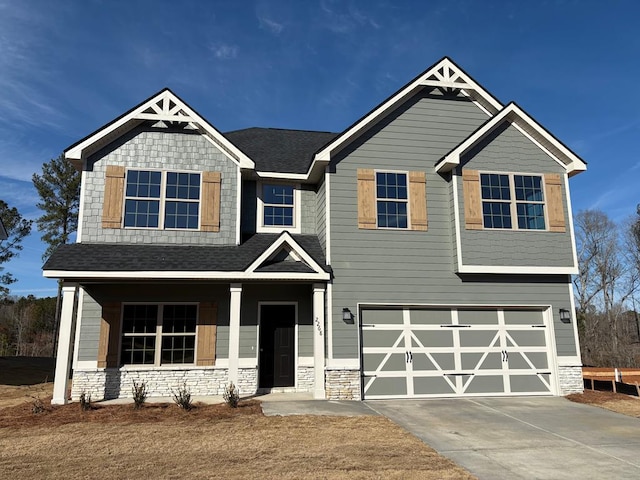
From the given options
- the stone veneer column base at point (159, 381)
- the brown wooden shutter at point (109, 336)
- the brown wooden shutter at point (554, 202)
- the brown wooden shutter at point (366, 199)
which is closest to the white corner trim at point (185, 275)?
the brown wooden shutter at point (109, 336)

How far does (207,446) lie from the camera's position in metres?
6.98

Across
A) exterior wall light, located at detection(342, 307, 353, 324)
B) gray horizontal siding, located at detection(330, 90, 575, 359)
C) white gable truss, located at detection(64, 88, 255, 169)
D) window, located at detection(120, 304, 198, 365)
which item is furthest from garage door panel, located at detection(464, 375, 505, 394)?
white gable truss, located at detection(64, 88, 255, 169)

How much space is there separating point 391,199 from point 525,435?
654 cm

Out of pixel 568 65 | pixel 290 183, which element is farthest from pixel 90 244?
pixel 568 65

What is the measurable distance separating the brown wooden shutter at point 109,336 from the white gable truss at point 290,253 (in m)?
3.75

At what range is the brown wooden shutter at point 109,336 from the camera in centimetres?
1138

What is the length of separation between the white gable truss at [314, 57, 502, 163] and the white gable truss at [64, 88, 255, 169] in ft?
9.45

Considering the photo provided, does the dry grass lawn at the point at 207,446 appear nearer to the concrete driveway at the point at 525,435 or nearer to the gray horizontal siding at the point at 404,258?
the concrete driveway at the point at 525,435

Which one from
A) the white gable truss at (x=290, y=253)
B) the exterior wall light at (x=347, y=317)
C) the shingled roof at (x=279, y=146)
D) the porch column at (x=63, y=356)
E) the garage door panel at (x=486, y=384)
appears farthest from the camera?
the shingled roof at (x=279, y=146)

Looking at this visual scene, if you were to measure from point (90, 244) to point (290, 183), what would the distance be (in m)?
5.68

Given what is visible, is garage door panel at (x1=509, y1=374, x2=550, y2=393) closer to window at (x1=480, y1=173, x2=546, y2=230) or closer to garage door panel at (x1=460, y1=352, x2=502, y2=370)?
garage door panel at (x1=460, y1=352, x2=502, y2=370)

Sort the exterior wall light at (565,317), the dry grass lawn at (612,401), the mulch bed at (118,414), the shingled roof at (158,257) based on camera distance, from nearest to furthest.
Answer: the mulch bed at (118,414)
the dry grass lawn at (612,401)
the shingled roof at (158,257)
the exterior wall light at (565,317)

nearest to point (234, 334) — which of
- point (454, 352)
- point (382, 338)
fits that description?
point (382, 338)

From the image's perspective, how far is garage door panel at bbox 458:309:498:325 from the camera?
12.1 m
